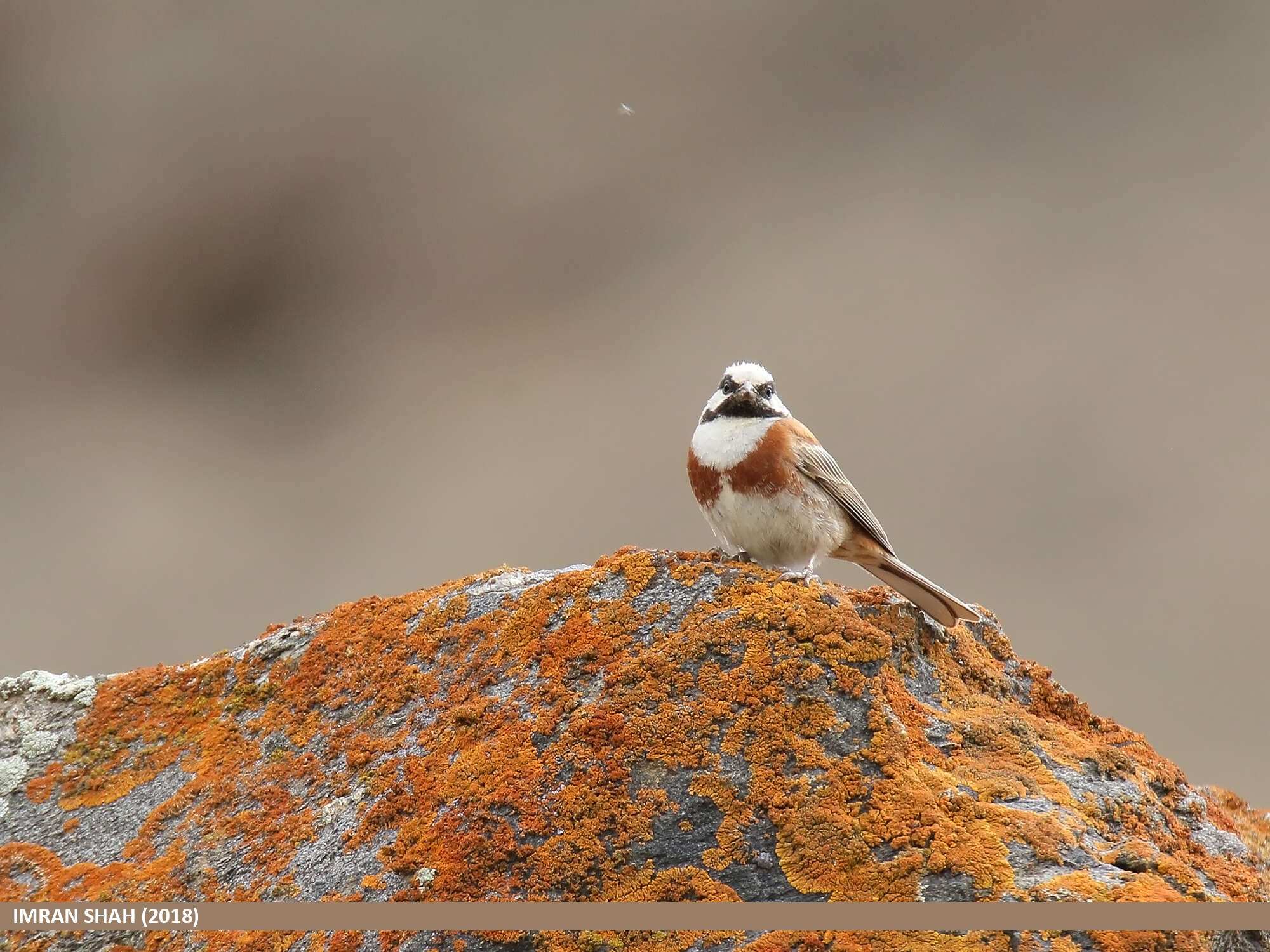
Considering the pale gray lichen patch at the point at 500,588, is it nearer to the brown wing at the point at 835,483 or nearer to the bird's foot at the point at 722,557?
the bird's foot at the point at 722,557

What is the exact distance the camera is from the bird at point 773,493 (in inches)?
235

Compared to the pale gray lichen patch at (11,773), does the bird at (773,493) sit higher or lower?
higher

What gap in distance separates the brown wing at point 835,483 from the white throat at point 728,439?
23 centimetres

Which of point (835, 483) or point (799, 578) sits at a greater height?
point (835, 483)

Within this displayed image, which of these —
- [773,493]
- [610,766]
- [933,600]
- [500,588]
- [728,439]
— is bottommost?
[610,766]

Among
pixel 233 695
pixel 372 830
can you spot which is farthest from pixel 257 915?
pixel 233 695

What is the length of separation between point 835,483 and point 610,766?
2.38 metres

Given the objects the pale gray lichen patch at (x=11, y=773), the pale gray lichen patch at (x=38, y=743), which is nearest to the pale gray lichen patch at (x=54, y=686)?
the pale gray lichen patch at (x=38, y=743)

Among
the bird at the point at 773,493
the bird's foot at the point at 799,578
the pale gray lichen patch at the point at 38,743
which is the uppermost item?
the bird at the point at 773,493

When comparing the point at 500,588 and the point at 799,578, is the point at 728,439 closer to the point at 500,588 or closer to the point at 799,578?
the point at 799,578

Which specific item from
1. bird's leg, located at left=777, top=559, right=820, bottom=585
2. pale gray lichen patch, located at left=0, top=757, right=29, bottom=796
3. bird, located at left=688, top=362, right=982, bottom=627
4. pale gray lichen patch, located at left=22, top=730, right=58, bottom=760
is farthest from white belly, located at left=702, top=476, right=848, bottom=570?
pale gray lichen patch, located at left=0, top=757, right=29, bottom=796

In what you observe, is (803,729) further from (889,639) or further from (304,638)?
(304,638)

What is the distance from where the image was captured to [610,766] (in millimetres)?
4383

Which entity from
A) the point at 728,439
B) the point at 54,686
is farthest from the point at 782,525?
the point at 54,686
